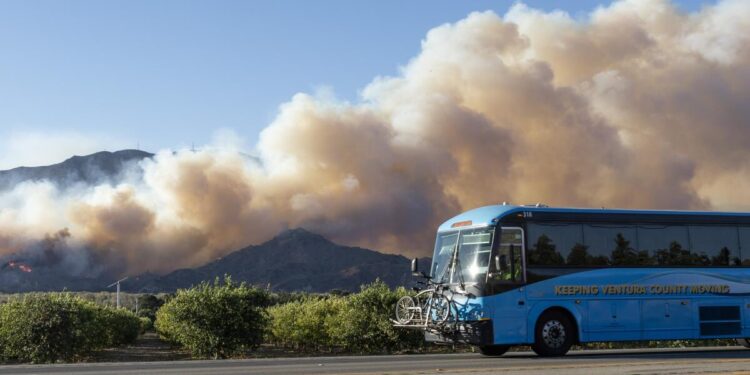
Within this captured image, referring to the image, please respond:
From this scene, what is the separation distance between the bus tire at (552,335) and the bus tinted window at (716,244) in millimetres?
4806

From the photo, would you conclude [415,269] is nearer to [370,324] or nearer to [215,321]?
[370,324]

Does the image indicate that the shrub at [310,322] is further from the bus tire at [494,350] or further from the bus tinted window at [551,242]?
the bus tinted window at [551,242]

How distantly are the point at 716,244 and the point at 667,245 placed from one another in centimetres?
182

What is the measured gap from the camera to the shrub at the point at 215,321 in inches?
1185

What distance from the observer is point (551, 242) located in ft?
76.5

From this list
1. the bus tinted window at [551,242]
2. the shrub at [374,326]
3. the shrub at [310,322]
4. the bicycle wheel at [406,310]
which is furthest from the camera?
the shrub at [310,322]

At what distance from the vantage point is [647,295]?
24406 mm

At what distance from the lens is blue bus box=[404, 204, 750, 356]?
74.3 ft

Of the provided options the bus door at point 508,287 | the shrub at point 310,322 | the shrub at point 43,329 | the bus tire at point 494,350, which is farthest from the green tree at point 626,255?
the shrub at point 43,329

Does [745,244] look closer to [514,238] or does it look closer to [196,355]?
[514,238]

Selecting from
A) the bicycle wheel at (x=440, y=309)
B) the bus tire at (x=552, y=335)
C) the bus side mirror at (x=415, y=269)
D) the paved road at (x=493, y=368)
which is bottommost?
the paved road at (x=493, y=368)

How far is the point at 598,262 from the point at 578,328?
1.88 m

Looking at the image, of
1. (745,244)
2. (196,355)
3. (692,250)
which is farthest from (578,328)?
(196,355)

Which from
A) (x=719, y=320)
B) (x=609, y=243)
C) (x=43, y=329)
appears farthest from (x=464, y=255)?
(x=43, y=329)
